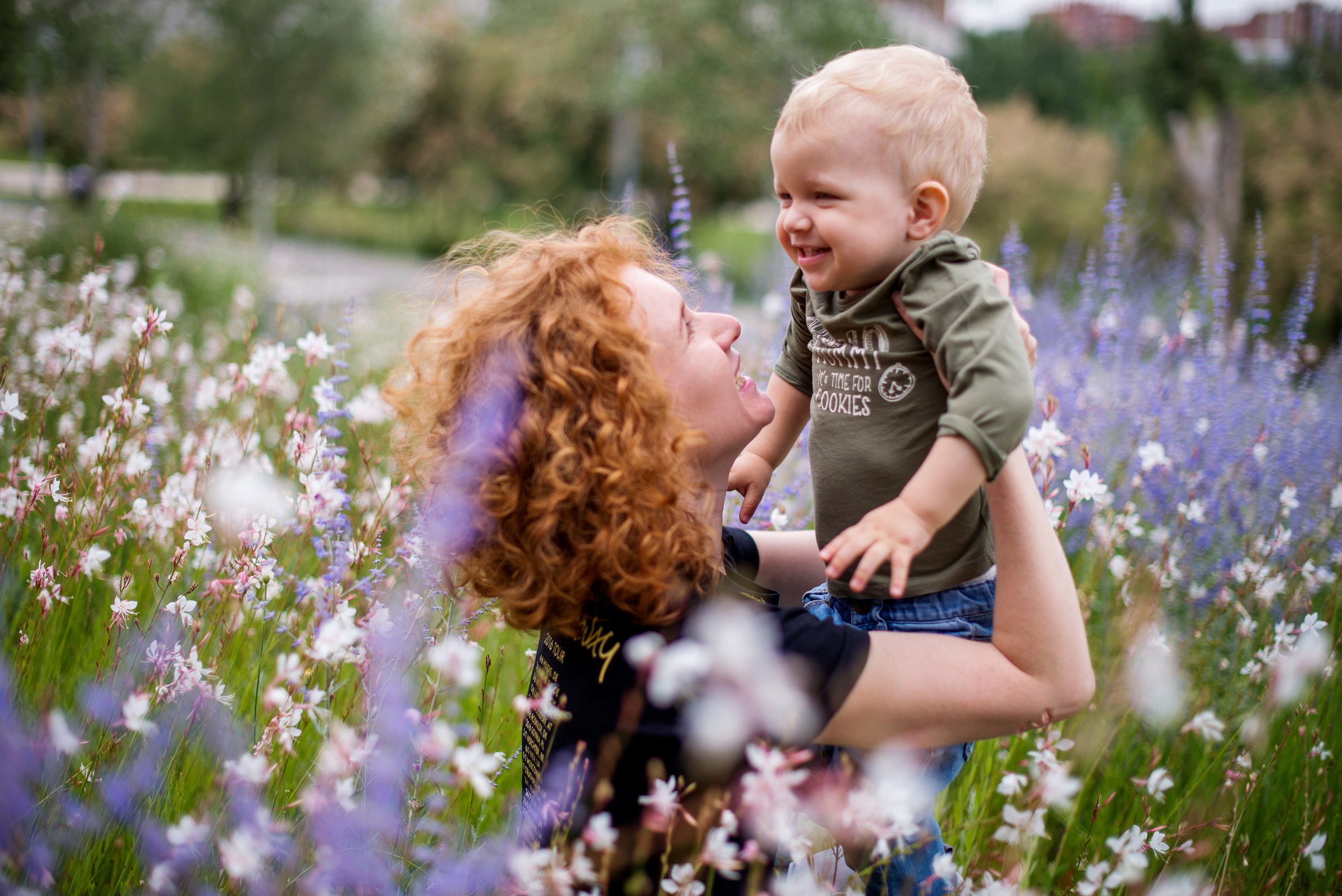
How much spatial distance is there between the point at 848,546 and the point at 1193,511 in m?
1.85

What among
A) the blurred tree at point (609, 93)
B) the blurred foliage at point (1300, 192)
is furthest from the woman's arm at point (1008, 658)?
the blurred tree at point (609, 93)

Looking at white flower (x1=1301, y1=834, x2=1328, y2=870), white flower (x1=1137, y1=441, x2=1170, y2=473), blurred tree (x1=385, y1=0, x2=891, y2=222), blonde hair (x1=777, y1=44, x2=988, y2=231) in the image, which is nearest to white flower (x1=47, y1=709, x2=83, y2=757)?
blonde hair (x1=777, y1=44, x2=988, y2=231)

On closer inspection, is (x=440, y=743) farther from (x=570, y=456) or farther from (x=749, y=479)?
(x=749, y=479)

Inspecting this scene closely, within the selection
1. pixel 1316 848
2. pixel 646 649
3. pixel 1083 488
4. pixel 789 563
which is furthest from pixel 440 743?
pixel 1316 848

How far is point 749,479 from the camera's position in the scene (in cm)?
222

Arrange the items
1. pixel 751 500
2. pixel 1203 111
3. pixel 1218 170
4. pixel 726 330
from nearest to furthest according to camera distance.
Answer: pixel 726 330 → pixel 751 500 → pixel 1218 170 → pixel 1203 111

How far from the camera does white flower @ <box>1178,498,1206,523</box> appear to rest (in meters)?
2.73

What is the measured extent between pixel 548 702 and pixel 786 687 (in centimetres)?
37

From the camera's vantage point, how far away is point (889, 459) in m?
1.78

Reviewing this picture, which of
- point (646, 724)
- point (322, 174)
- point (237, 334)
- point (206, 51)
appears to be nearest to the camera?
point (646, 724)

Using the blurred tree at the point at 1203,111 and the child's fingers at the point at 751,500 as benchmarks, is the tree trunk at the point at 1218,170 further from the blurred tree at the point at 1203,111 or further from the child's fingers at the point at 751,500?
the child's fingers at the point at 751,500

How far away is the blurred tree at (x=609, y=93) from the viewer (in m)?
17.7

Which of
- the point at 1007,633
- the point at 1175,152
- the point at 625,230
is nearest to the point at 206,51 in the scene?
the point at 1175,152

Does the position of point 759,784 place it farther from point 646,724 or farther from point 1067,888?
point 1067,888
